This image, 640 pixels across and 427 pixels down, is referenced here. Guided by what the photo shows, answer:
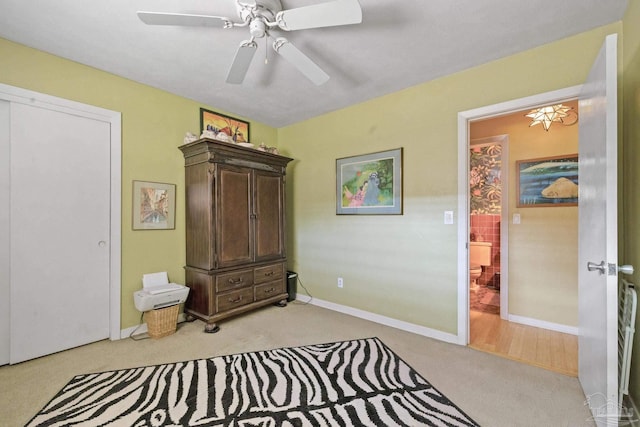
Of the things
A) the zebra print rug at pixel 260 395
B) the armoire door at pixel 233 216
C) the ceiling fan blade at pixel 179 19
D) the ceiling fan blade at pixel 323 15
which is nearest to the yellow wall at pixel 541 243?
the zebra print rug at pixel 260 395

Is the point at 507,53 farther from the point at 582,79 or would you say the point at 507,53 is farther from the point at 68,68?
the point at 68,68

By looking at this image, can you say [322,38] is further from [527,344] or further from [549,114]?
[527,344]

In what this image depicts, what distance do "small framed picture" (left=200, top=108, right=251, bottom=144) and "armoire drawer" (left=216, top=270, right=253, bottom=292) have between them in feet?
4.80

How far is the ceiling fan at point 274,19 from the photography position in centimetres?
146

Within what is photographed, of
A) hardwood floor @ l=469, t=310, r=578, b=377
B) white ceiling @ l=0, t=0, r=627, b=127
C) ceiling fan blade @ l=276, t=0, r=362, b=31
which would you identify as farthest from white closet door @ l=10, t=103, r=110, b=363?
hardwood floor @ l=469, t=310, r=578, b=377

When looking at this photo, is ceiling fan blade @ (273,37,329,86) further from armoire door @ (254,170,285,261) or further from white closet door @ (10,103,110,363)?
white closet door @ (10,103,110,363)

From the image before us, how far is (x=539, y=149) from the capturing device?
3.04 metres

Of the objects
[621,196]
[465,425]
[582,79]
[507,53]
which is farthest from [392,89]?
[465,425]

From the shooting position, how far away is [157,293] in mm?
2609

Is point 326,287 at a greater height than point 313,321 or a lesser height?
greater

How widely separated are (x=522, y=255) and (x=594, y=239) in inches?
68.4

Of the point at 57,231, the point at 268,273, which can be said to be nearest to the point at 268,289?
the point at 268,273

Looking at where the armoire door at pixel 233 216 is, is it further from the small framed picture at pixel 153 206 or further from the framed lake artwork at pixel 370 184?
the framed lake artwork at pixel 370 184

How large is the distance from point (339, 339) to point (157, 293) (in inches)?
69.3
